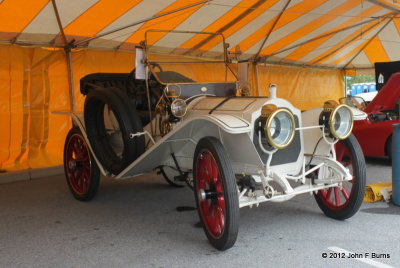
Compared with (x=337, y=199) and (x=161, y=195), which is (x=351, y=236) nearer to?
(x=337, y=199)

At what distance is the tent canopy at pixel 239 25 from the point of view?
5141mm

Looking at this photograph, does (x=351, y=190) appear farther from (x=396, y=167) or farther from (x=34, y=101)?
(x=34, y=101)

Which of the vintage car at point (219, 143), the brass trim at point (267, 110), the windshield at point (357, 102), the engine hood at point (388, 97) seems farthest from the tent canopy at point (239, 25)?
the engine hood at point (388, 97)

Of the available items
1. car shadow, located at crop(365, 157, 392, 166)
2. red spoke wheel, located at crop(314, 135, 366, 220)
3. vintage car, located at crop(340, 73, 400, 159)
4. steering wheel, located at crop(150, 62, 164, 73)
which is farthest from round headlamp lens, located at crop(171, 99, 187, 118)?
car shadow, located at crop(365, 157, 392, 166)

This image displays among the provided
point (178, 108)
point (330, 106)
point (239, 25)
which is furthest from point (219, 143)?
point (239, 25)

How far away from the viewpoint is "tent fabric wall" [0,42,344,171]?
17.9 ft

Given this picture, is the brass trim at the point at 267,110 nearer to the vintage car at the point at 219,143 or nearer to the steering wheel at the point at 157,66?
the vintage car at the point at 219,143

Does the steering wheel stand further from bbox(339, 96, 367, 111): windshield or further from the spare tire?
bbox(339, 96, 367, 111): windshield

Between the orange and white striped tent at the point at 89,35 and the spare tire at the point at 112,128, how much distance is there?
4.36 ft

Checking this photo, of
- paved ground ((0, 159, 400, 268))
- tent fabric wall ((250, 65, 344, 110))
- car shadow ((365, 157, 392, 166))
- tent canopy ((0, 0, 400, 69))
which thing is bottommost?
paved ground ((0, 159, 400, 268))

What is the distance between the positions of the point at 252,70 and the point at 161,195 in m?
5.09

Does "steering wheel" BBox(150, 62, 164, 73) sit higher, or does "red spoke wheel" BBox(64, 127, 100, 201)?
"steering wheel" BBox(150, 62, 164, 73)

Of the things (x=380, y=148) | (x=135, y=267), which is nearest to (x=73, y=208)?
(x=135, y=267)

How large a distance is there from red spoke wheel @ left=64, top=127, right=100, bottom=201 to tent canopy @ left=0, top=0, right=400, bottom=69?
1.75 m
